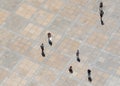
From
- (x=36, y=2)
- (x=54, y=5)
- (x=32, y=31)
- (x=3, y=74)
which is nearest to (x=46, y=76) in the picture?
(x=3, y=74)

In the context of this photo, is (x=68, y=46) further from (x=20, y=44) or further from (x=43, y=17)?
(x=20, y=44)

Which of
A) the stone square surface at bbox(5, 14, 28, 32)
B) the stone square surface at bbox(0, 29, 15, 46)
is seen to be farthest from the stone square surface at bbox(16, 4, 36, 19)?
the stone square surface at bbox(0, 29, 15, 46)

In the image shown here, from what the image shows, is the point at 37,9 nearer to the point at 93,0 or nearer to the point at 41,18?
the point at 41,18

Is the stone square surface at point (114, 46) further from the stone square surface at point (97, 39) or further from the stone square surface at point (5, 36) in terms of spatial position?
the stone square surface at point (5, 36)

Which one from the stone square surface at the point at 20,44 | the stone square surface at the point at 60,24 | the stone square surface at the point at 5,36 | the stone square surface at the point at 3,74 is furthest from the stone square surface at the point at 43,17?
the stone square surface at the point at 3,74

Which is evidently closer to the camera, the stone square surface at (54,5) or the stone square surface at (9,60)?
the stone square surface at (9,60)

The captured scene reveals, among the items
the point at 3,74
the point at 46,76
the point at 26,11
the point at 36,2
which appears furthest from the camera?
the point at 36,2

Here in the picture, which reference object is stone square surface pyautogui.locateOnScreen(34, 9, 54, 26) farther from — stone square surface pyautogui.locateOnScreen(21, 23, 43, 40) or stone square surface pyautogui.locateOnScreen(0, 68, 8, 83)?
stone square surface pyautogui.locateOnScreen(0, 68, 8, 83)

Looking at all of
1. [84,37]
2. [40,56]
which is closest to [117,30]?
[84,37]
